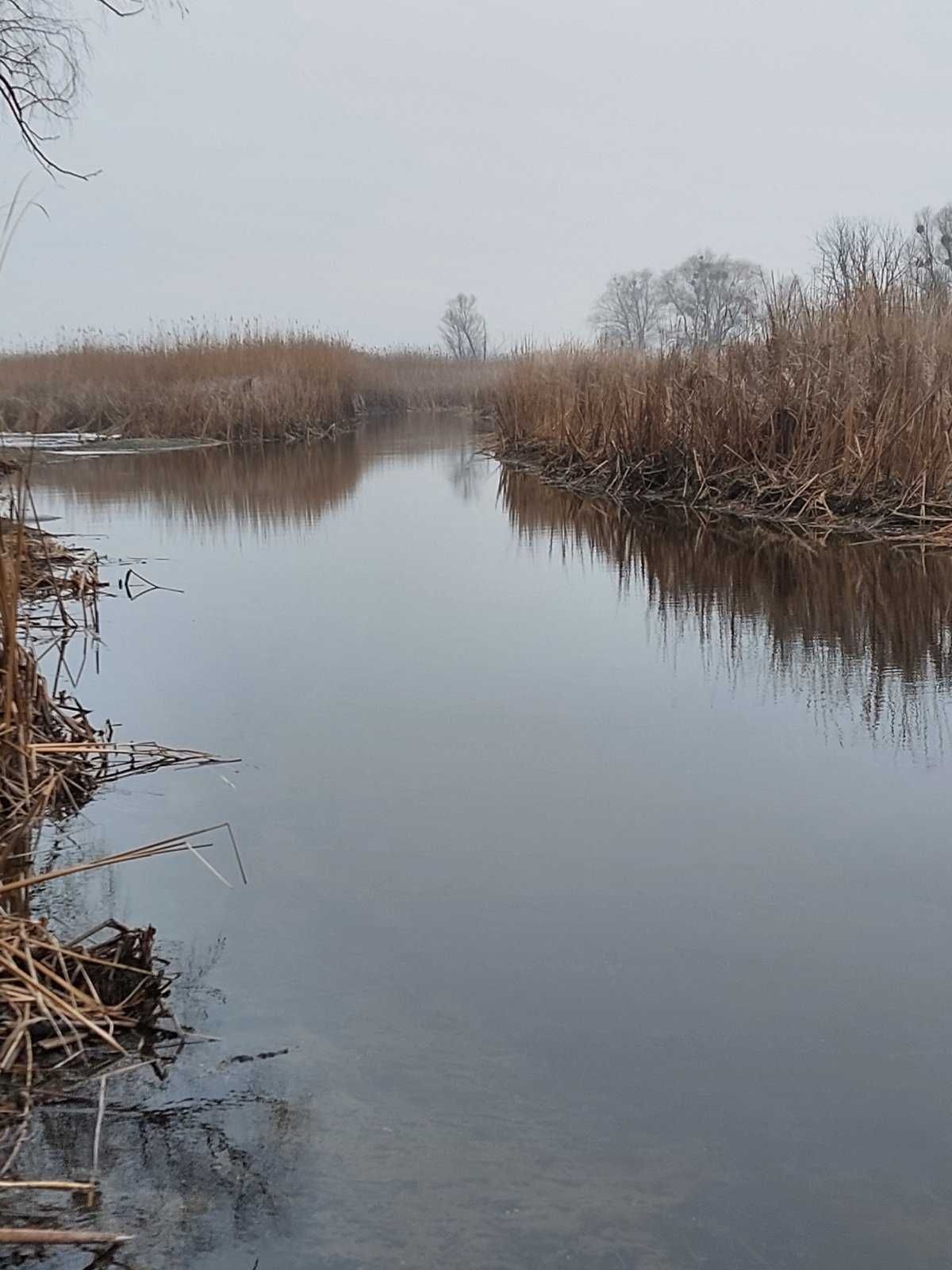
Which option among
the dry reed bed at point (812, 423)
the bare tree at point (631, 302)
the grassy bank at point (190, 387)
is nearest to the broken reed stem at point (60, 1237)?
the dry reed bed at point (812, 423)

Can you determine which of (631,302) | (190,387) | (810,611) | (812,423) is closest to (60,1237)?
(810,611)

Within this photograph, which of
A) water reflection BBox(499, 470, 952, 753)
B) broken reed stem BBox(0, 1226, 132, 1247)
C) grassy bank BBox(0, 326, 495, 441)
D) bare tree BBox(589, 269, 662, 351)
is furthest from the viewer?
bare tree BBox(589, 269, 662, 351)

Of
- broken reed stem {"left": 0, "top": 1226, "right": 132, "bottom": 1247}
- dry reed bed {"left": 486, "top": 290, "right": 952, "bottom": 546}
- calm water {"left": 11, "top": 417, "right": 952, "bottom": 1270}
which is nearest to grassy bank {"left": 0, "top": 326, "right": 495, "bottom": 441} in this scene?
dry reed bed {"left": 486, "top": 290, "right": 952, "bottom": 546}

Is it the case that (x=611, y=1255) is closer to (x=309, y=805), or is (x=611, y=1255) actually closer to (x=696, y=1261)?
(x=696, y=1261)

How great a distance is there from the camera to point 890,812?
280cm

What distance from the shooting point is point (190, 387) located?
59.5 ft

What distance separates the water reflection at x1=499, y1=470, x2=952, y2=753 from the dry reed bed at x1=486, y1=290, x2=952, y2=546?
0.51 metres

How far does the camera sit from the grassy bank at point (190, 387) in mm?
17812

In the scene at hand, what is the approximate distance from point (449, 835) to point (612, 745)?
30.4 inches

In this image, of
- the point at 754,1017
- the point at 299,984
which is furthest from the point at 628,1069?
the point at 299,984

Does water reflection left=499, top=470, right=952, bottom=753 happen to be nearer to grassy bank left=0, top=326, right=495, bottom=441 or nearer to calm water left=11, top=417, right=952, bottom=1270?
calm water left=11, top=417, right=952, bottom=1270

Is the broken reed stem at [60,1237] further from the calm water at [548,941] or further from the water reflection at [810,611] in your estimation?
the water reflection at [810,611]

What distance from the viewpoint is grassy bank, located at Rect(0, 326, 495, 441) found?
17.8 meters

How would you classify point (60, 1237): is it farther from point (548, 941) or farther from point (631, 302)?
point (631, 302)
